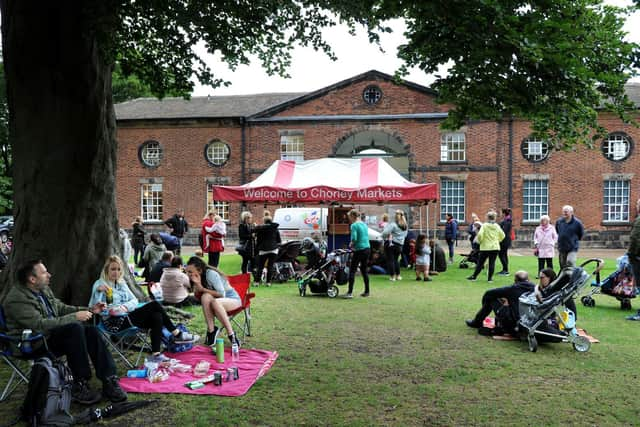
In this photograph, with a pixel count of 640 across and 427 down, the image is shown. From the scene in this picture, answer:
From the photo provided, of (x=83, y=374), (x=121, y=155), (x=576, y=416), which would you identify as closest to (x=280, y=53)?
(x=83, y=374)

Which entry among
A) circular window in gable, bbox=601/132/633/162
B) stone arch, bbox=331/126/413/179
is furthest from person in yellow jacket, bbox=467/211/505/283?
circular window in gable, bbox=601/132/633/162

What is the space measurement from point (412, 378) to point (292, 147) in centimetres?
2378

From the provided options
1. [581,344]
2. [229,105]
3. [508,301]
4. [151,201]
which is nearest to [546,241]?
[508,301]

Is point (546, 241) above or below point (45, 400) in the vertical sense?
above

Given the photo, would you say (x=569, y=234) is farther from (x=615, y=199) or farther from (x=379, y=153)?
(x=379, y=153)

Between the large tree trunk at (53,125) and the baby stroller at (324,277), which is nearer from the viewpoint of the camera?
the large tree trunk at (53,125)

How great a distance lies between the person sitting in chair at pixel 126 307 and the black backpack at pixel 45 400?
1.49m

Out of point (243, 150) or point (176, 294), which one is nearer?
point (176, 294)

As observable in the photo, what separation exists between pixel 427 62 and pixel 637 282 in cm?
614

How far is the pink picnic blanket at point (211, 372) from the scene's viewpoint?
518 centimetres

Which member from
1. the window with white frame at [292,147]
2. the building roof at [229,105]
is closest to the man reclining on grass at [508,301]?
the building roof at [229,105]

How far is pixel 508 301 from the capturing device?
7.47 metres

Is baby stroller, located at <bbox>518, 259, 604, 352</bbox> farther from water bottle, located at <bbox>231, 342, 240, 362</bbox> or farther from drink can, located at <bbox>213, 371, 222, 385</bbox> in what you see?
drink can, located at <bbox>213, 371, 222, 385</bbox>

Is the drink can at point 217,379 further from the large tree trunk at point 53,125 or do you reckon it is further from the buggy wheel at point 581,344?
the buggy wheel at point 581,344
